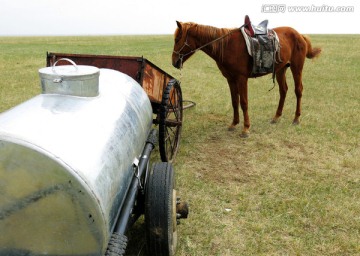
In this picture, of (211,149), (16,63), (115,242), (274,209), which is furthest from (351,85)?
(16,63)

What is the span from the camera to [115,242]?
8.29ft

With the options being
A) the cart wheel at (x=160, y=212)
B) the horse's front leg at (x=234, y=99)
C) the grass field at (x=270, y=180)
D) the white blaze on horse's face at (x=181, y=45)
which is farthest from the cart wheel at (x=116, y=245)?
the horse's front leg at (x=234, y=99)

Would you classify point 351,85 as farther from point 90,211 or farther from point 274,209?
point 90,211

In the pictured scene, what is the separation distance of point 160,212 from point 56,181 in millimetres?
1175

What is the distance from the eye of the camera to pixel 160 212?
10.1 ft

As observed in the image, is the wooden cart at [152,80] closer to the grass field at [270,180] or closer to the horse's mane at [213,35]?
the grass field at [270,180]

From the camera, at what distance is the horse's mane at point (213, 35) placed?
655 cm

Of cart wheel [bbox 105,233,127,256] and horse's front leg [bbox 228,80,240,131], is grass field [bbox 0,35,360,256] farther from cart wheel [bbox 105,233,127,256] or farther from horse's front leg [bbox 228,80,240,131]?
cart wheel [bbox 105,233,127,256]

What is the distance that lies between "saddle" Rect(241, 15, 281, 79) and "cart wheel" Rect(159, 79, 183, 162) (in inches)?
73.9

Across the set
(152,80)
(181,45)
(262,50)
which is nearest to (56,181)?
(152,80)

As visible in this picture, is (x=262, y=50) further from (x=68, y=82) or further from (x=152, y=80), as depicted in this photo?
(x=68, y=82)

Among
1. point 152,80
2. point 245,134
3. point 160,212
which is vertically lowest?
point 245,134

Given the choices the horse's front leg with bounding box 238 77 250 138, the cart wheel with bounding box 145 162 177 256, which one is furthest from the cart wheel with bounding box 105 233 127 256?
the horse's front leg with bounding box 238 77 250 138

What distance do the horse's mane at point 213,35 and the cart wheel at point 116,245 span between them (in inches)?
189
